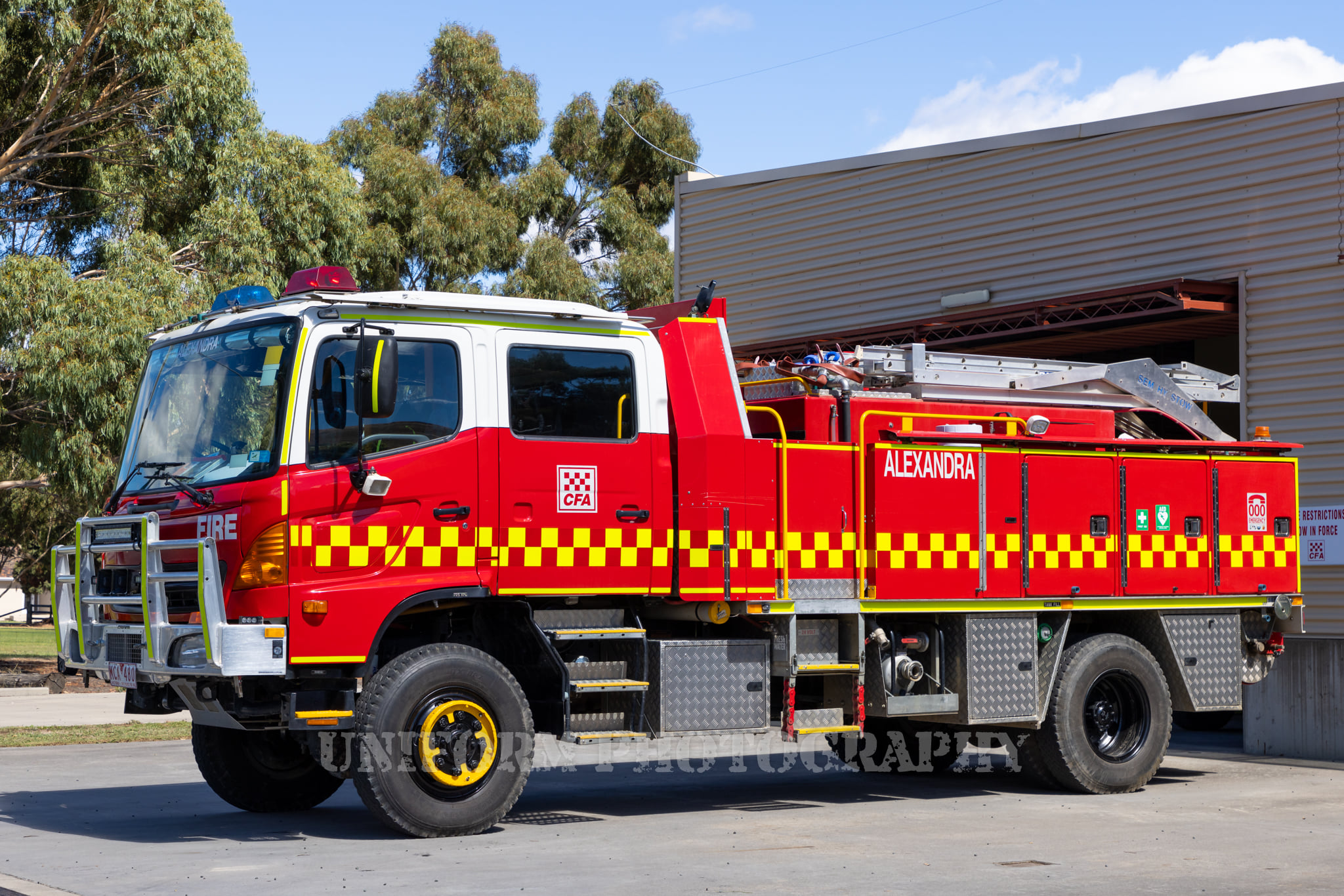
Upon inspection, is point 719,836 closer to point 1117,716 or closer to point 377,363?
point 377,363

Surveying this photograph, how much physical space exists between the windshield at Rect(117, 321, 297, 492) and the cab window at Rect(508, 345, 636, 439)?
1423 millimetres

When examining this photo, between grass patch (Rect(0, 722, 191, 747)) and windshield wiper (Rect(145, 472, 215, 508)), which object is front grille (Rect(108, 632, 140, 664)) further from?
grass patch (Rect(0, 722, 191, 747))

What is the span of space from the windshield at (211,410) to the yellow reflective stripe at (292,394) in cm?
5

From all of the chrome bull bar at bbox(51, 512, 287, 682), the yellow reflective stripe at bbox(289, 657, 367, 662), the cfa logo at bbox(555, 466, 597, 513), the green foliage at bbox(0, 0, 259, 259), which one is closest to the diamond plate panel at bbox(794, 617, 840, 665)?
the cfa logo at bbox(555, 466, 597, 513)

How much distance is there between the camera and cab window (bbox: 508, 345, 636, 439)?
30.8 feet

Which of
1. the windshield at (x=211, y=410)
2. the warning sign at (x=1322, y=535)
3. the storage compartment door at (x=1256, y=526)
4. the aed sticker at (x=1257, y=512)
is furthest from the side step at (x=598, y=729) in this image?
the warning sign at (x=1322, y=535)

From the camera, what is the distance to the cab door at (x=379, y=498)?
8586 mm

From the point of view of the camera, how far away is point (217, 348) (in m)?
9.34

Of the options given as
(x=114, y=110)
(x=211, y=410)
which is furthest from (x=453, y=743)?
(x=114, y=110)

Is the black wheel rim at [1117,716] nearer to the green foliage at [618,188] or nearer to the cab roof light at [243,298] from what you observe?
the cab roof light at [243,298]

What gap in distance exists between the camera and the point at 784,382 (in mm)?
10641

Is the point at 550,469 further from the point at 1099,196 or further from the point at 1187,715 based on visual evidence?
the point at 1187,715

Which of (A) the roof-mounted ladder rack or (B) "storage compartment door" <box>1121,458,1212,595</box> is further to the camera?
(B) "storage compartment door" <box>1121,458,1212,595</box>

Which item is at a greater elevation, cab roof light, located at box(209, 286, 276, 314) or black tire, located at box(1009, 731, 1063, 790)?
cab roof light, located at box(209, 286, 276, 314)
